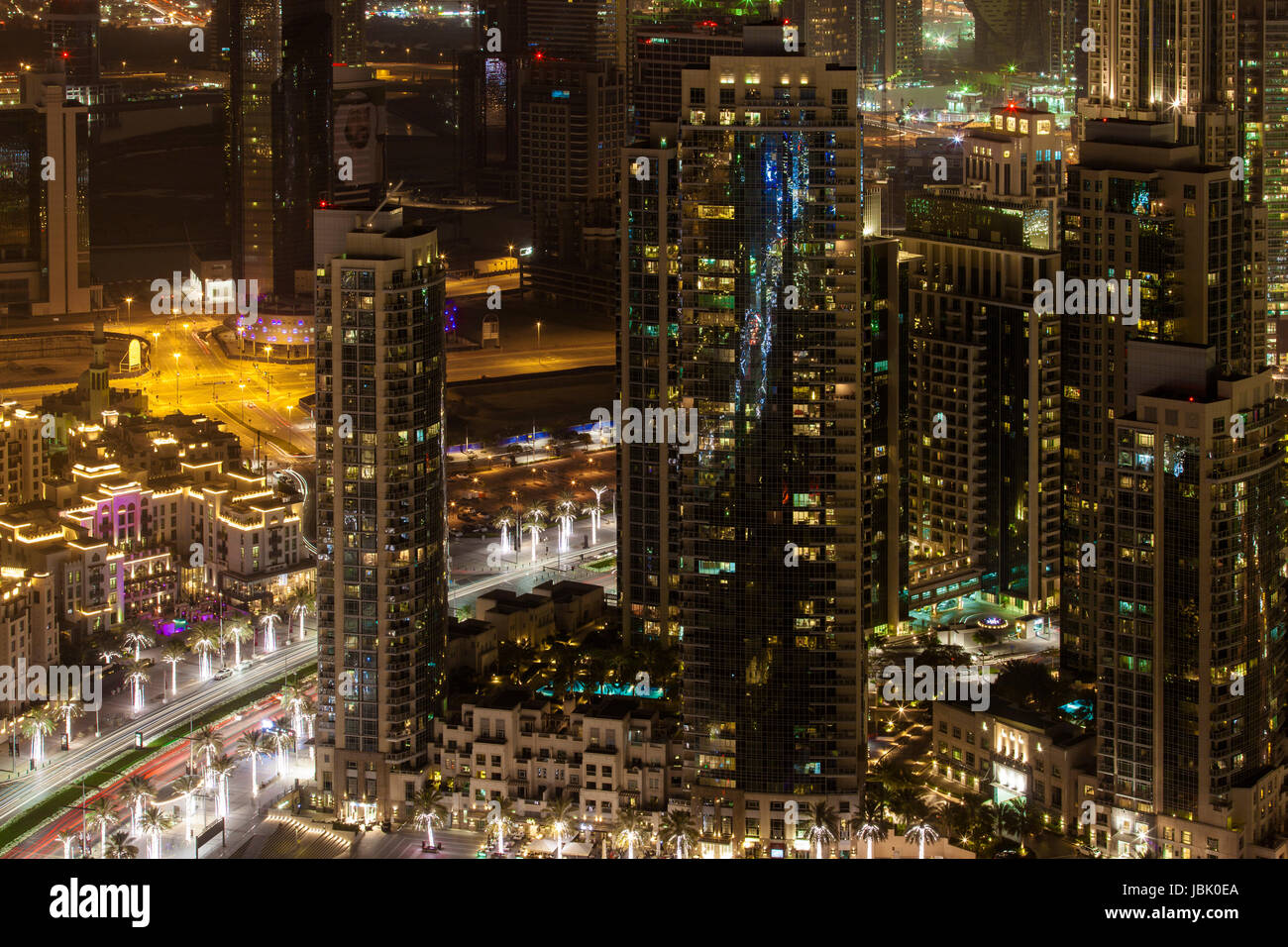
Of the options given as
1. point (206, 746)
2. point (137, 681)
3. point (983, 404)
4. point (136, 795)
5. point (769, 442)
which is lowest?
point (136, 795)

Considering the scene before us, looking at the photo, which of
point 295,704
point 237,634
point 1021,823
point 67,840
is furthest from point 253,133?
point 1021,823

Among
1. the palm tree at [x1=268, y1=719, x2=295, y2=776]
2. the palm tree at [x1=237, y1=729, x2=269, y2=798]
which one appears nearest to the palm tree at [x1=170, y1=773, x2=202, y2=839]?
the palm tree at [x1=237, y1=729, x2=269, y2=798]

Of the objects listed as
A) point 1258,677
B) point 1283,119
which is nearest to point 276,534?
point 1258,677

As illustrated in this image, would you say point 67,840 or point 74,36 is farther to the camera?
point 74,36

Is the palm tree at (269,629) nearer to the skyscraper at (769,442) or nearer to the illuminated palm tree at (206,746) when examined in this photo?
the illuminated palm tree at (206,746)

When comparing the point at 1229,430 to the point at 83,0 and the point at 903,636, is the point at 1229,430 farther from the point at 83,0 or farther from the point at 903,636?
the point at 83,0

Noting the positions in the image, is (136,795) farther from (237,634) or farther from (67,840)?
(237,634)

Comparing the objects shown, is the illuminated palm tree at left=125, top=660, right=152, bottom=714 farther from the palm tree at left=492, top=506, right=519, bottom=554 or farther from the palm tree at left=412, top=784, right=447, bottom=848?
the palm tree at left=492, top=506, right=519, bottom=554
